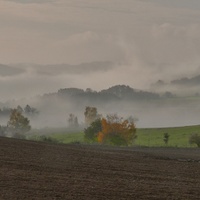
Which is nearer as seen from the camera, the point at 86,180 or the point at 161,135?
the point at 86,180

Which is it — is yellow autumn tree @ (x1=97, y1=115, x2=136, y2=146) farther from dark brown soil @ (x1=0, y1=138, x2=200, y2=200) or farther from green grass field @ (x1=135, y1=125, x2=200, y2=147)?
dark brown soil @ (x1=0, y1=138, x2=200, y2=200)

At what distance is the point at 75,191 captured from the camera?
25266mm

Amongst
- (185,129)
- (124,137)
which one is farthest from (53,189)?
(185,129)

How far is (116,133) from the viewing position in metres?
119

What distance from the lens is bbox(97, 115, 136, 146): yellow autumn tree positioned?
114250 mm

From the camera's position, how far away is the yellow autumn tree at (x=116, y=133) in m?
114

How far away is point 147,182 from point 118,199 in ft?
23.1

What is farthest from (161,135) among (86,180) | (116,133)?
(86,180)

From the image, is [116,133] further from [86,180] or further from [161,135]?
[86,180]

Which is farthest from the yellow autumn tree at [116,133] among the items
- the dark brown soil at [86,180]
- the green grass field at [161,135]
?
the dark brown soil at [86,180]

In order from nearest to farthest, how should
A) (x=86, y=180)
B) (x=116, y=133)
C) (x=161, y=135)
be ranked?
(x=86, y=180) < (x=116, y=133) < (x=161, y=135)

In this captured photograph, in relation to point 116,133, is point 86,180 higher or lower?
lower

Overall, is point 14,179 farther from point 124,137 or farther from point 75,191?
point 124,137

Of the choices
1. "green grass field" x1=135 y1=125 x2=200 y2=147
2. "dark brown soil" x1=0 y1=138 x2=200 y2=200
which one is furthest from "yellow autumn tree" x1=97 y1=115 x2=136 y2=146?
"dark brown soil" x1=0 y1=138 x2=200 y2=200
